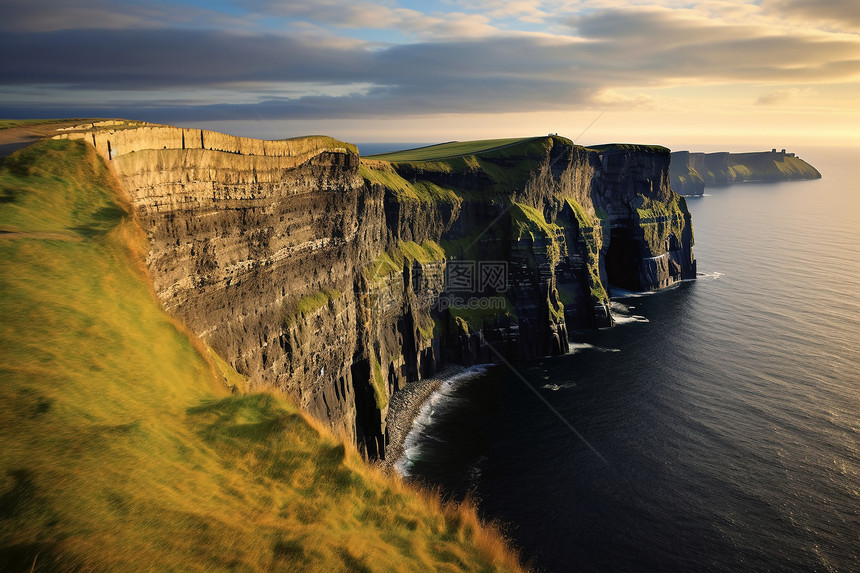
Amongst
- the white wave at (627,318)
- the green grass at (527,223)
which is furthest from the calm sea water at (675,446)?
the green grass at (527,223)

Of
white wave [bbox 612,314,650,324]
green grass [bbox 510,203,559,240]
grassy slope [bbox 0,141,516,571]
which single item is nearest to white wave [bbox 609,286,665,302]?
white wave [bbox 612,314,650,324]

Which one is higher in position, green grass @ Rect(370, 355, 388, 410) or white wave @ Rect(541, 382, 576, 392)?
green grass @ Rect(370, 355, 388, 410)

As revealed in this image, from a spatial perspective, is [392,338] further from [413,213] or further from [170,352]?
Answer: [170,352]

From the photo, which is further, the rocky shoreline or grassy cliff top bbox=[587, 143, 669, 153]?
grassy cliff top bbox=[587, 143, 669, 153]

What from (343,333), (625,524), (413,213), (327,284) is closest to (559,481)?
(625,524)

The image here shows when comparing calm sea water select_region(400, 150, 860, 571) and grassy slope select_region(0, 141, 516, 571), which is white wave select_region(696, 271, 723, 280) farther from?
grassy slope select_region(0, 141, 516, 571)

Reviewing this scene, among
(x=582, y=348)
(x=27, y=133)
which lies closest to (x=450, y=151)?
(x=582, y=348)

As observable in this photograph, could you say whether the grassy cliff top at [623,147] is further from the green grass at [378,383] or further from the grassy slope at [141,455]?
the grassy slope at [141,455]
